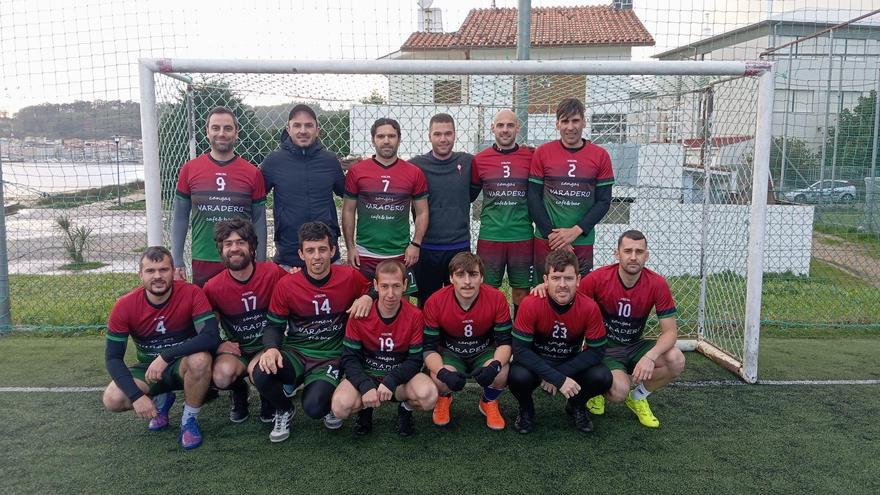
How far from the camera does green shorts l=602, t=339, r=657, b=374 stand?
3.52 m

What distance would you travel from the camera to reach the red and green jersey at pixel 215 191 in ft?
11.6

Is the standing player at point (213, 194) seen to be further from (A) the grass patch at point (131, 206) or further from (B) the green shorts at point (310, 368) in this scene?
(A) the grass patch at point (131, 206)

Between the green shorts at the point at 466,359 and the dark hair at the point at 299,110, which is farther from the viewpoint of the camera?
the dark hair at the point at 299,110

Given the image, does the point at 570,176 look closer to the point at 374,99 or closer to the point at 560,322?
the point at 560,322

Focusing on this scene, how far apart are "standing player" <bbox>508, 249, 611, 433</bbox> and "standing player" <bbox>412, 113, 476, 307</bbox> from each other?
72 cm

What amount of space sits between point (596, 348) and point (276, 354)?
175 centimetres

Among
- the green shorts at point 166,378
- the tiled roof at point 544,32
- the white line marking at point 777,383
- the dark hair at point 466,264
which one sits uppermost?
the tiled roof at point 544,32

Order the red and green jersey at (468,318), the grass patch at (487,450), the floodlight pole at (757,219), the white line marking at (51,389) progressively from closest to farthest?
the grass patch at (487,450) < the red and green jersey at (468,318) < the white line marking at (51,389) < the floodlight pole at (757,219)

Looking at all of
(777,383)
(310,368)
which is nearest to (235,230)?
(310,368)

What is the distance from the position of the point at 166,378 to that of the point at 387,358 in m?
1.20

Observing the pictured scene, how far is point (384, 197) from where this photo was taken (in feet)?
12.0

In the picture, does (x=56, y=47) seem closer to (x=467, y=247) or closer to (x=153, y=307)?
(x=153, y=307)

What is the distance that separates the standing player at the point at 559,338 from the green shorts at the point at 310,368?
98 centimetres

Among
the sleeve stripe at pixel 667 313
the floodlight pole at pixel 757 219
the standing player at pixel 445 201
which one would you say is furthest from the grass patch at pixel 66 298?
the floodlight pole at pixel 757 219
